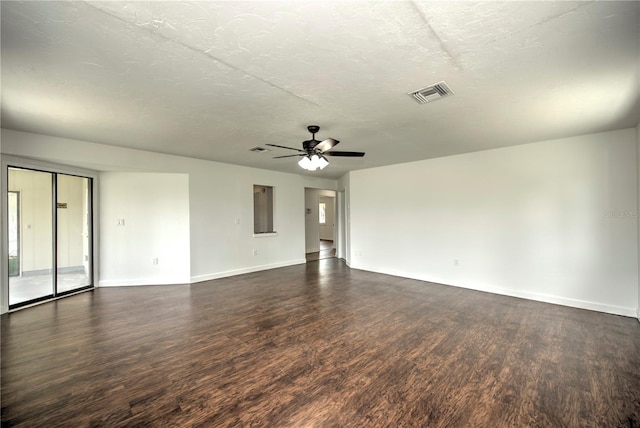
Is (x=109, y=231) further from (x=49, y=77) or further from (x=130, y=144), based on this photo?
(x=49, y=77)

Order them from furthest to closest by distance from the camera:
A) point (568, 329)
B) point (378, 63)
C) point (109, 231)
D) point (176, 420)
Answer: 1. point (109, 231)
2. point (568, 329)
3. point (378, 63)
4. point (176, 420)

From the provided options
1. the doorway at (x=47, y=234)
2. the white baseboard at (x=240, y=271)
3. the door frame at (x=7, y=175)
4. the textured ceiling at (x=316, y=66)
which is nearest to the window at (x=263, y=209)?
the white baseboard at (x=240, y=271)

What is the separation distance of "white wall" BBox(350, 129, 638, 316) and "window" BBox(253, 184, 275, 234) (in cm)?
307

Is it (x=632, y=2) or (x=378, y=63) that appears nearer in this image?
(x=632, y=2)

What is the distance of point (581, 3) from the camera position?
149cm

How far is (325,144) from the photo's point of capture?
3.29 m

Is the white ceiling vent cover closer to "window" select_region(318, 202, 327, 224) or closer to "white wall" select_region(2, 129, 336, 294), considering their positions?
"white wall" select_region(2, 129, 336, 294)

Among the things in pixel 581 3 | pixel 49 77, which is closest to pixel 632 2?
pixel 581 3

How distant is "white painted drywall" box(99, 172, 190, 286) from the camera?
5.23m

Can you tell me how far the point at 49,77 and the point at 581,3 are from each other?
3825mm

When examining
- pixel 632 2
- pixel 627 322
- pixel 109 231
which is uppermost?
pixel 632 2

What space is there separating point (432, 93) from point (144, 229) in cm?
555

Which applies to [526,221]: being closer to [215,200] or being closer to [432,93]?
[432,93]

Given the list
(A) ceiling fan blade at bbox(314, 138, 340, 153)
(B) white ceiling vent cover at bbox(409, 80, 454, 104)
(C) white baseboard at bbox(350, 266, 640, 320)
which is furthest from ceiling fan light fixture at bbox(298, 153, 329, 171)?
(C) white baseboard at bbox(350, 266, 640, 320)
